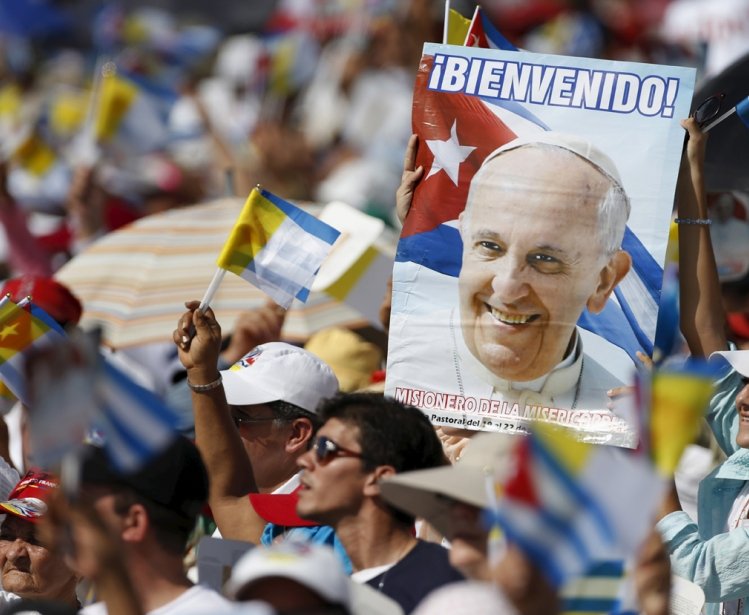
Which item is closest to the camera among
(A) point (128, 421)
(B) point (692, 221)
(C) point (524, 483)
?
(C) point (524, 483)

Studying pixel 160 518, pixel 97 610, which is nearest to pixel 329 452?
pixel 160 518

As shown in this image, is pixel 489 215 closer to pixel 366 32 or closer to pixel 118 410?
pixel 118 410

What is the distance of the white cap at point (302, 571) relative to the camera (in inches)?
125

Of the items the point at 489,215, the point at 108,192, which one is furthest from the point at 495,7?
the point at 489,215

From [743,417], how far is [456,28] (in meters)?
1.63

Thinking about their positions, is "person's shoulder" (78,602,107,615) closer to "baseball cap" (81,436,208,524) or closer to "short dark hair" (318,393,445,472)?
"baseball cap" (81,436,208,524)

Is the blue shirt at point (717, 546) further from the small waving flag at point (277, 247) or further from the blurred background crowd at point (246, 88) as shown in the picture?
the blurred background crowd at point (246, 88)

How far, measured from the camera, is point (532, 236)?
181 inches

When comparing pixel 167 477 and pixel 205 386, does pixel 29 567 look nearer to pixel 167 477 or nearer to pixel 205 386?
pixel 205 386

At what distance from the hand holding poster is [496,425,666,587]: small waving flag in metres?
1.60

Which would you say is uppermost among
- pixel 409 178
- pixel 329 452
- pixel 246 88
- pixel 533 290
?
pixel 246 88

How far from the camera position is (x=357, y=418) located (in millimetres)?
4043

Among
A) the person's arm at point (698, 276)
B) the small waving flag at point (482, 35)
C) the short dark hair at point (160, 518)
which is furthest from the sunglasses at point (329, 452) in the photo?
the small waving flag at point (482, 35)

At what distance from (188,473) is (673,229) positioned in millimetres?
2767
